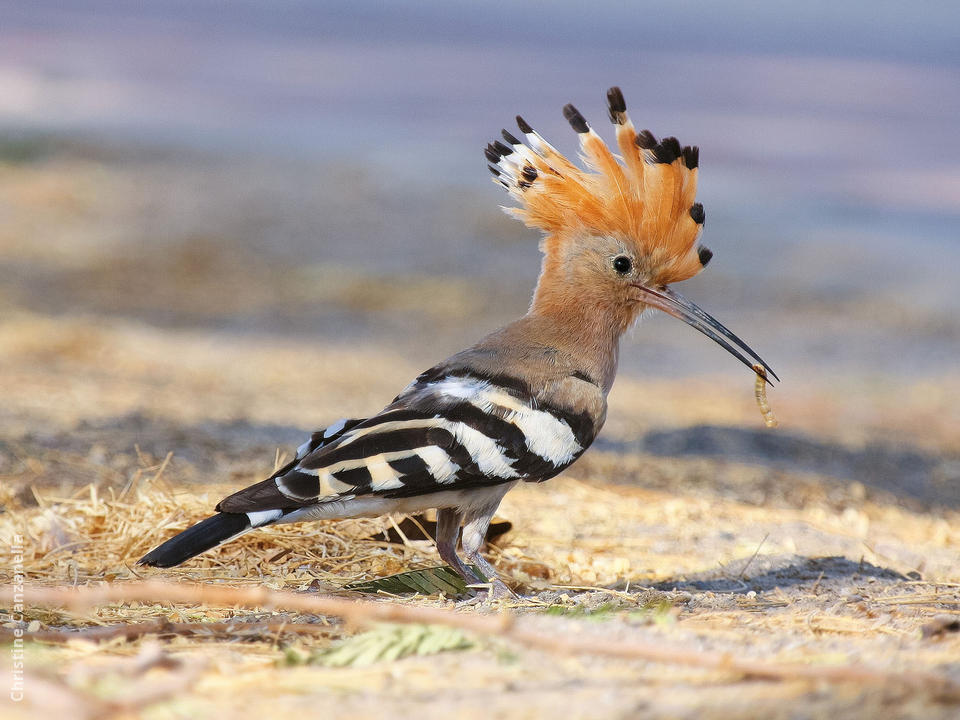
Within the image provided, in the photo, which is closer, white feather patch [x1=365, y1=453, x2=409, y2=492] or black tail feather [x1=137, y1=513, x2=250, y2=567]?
black tail feather [x1=137, y1=513, x2=250, y2=567]

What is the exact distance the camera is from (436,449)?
10.9 feet

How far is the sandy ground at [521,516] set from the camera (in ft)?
6.60

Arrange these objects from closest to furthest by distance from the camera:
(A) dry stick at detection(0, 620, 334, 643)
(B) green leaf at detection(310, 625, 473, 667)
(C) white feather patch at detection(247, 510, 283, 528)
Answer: (B) green leaf at detection(310, 625, 473, 667), (A) dry stick at detection(0, 620, 334, 643), (C) white feather patch at detection(247, 510, 283, 528)

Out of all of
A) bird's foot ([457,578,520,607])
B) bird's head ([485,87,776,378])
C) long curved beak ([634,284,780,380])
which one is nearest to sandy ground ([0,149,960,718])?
bird's foot ([457,578,520,607])

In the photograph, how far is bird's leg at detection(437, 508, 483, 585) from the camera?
3.53 m

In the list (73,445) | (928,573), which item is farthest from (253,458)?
(928,573)

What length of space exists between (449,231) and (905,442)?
888 cm

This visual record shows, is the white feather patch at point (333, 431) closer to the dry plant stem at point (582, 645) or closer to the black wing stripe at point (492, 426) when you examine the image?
the black wing stripe at point (492, 426)

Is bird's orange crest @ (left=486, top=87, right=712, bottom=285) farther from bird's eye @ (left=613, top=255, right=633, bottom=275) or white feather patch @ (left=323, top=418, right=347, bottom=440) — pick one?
white feather patch @ (left=323, top=418, right=347, bottom=440)

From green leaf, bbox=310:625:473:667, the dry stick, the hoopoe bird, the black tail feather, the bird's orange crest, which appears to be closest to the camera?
green leaf, bbox=310:625:473:667

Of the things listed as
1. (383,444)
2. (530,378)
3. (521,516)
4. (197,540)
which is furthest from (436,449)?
(521,516)

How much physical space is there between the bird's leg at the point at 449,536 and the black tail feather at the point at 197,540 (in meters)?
0.68

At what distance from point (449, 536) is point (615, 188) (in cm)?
131

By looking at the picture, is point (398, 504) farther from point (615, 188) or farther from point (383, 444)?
point (615, 188)
